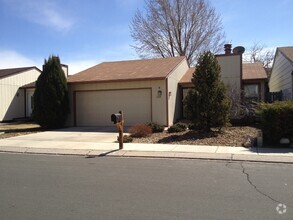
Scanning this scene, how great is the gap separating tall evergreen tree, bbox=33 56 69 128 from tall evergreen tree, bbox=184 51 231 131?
9.28 meters

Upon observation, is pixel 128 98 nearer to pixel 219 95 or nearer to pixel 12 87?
pixel 219 95

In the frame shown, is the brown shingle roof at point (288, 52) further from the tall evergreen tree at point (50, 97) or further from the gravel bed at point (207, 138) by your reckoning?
the tall evergreen tree at point (50, 97)

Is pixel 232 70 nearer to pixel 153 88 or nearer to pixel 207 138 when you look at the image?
pixel 153 88

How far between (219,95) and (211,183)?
26.2 ft

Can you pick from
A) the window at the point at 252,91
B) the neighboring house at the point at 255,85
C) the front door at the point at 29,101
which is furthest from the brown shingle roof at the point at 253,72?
the front door at the point at 29,101

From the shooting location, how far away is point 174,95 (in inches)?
833

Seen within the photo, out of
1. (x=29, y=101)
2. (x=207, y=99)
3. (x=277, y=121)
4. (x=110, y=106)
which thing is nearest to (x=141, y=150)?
(x=207, y=99)

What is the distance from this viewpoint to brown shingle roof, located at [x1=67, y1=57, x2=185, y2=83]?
20.2 meters

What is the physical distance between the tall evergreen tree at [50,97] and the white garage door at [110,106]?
134cm

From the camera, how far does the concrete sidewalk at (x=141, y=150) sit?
1013 cm

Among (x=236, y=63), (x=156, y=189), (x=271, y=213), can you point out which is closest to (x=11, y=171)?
(x=156, y=189)

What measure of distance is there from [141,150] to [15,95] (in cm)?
1815

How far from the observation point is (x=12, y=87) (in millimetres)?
26016

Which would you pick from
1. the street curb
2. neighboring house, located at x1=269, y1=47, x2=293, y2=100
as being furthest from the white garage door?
the street curb
